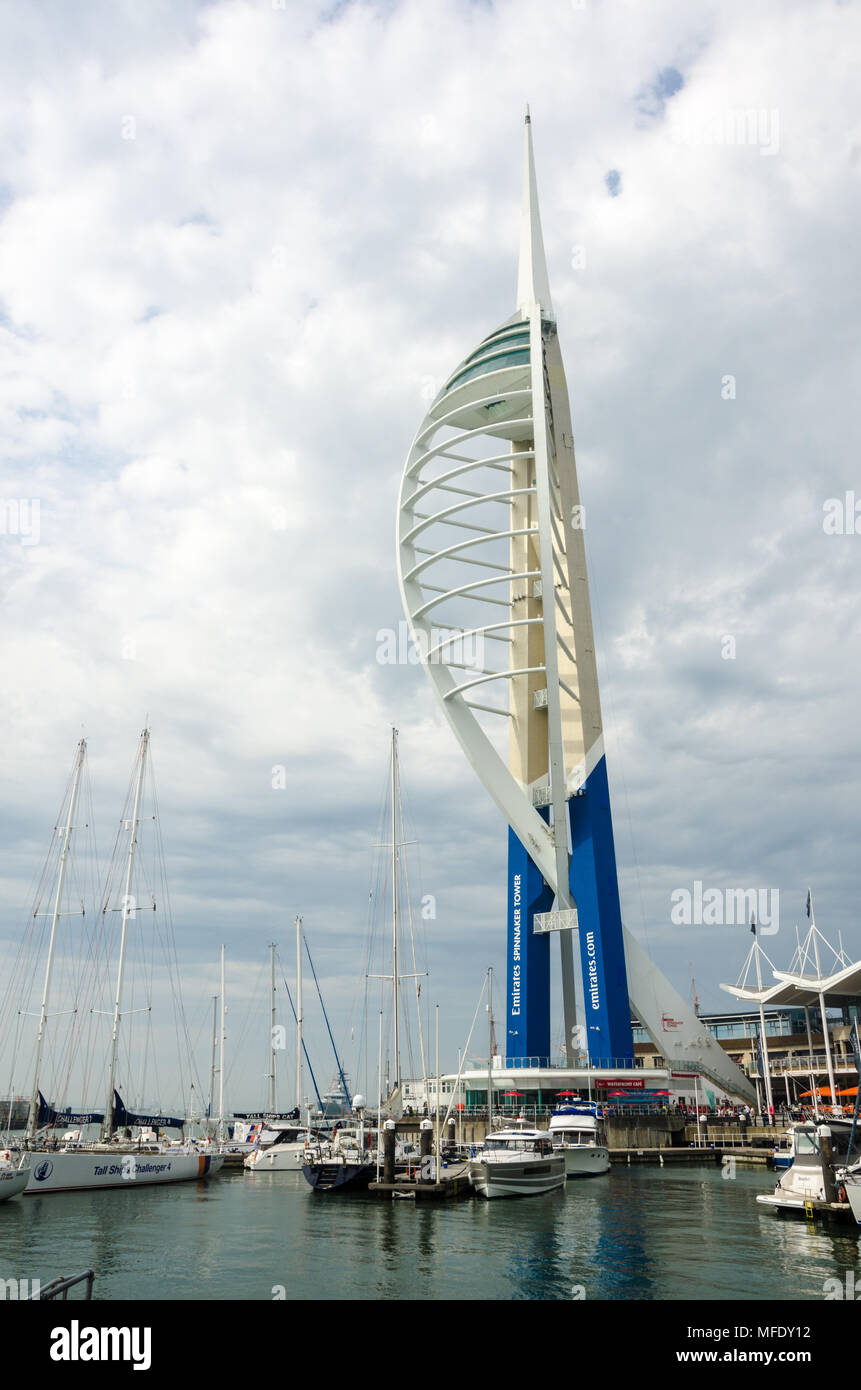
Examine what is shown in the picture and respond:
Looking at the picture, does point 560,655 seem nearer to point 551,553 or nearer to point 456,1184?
point 551,553

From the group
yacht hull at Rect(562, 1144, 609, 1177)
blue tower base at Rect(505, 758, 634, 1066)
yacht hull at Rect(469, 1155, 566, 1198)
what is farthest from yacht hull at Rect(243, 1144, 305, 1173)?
yacht hull at Rect(469, 1155, 566, 1198)

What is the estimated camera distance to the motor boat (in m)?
25.3

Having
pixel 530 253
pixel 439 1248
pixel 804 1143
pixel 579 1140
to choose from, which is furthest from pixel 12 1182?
pixel 530 253

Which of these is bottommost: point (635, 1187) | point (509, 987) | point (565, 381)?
point (635, 1187)

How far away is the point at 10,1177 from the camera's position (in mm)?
30531

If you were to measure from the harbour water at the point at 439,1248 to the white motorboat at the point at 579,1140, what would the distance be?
3744 millimetres

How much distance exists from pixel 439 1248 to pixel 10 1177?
Result: 1640 cm

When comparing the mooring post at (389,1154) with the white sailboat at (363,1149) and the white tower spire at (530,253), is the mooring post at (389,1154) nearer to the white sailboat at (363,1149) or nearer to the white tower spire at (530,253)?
the white sailboat at (363,1149)

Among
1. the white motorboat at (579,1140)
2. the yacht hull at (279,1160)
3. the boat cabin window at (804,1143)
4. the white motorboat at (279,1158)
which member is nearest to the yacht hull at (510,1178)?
the white motorboat at (579,1140)

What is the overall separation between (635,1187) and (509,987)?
634 inches

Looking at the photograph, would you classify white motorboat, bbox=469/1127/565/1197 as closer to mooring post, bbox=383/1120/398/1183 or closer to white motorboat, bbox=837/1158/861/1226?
mooring post, bbox=383/1120/398/1183

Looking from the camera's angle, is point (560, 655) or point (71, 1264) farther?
point (560, 655)

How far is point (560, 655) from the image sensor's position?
53.5 meters
